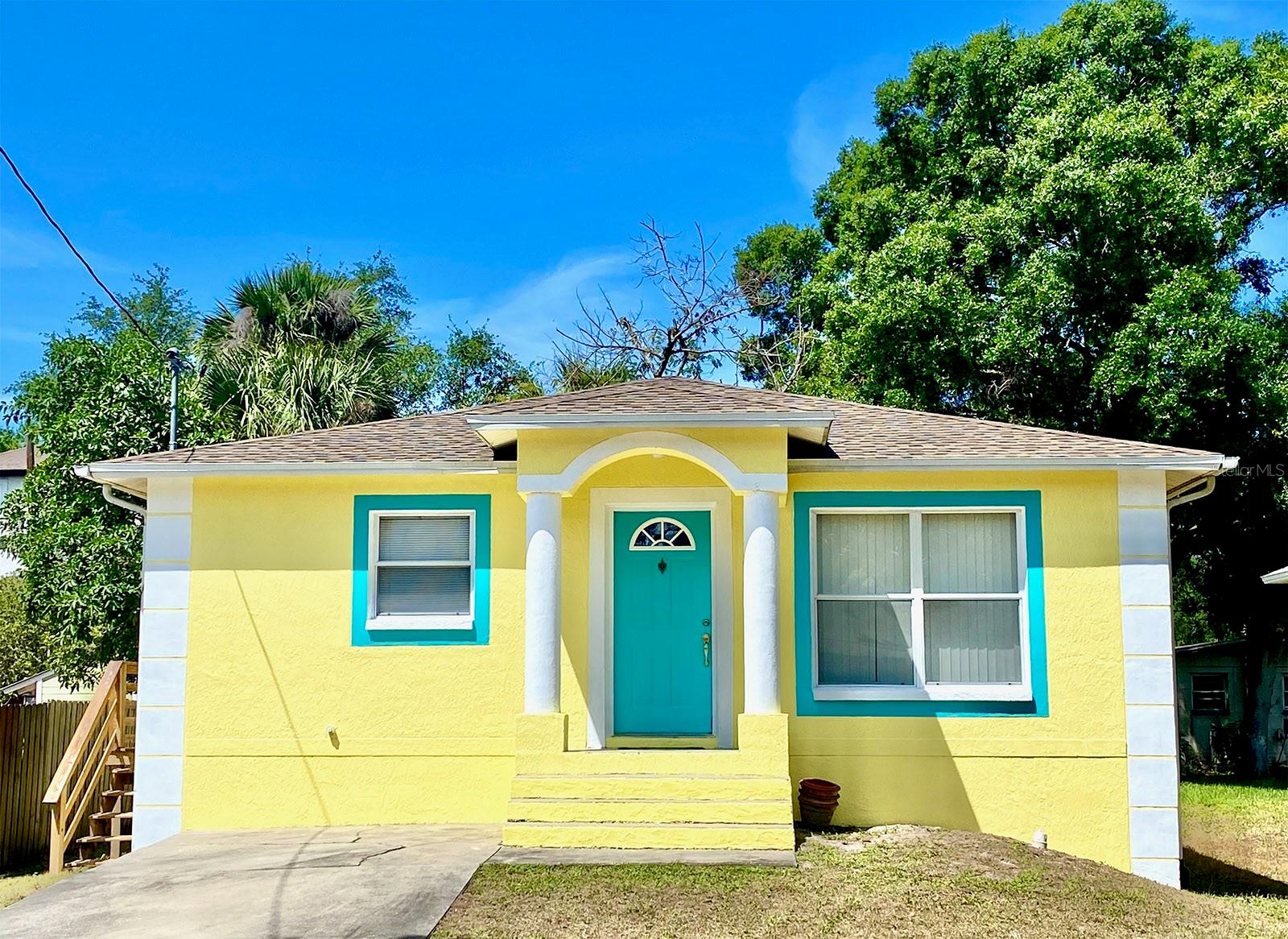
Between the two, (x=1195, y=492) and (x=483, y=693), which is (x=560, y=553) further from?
(x=1195, y=492)

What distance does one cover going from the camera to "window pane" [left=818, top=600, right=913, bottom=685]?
37.6 feet

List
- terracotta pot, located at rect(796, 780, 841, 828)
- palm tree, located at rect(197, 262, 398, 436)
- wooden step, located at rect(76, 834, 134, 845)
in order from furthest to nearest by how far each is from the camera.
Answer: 1. palm tree, located at rect(197, 262, 398, 436)
2. wooden step, located at rect(76, 834, 134, 845)
3. terracotta pot, located at rect(796, 780, 841, 828)

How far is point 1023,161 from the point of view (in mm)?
20234

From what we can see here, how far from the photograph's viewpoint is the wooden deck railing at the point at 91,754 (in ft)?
38.6

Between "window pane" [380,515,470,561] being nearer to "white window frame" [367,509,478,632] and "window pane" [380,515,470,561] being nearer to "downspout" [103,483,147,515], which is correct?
"white window frame" [367,509,478,632]

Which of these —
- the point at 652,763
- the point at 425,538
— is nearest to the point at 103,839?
→ the point at 425,538

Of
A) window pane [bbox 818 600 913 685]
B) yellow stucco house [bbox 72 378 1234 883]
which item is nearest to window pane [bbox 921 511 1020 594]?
yellow stucco house [bbox 72 378 1234 883]

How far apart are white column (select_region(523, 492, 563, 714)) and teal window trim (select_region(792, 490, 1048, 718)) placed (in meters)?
2.40

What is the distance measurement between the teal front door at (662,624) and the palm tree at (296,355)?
8.00m

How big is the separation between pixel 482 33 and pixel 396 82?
14.9 feet

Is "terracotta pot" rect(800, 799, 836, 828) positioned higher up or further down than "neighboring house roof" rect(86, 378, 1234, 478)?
further down

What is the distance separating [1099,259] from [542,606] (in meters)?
12.7

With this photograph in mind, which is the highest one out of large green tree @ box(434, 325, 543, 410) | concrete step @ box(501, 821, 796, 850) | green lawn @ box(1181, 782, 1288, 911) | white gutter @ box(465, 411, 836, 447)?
large green tree @ box(434, 325, 543, 410)

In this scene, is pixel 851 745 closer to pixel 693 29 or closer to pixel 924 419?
pixel 924 419
